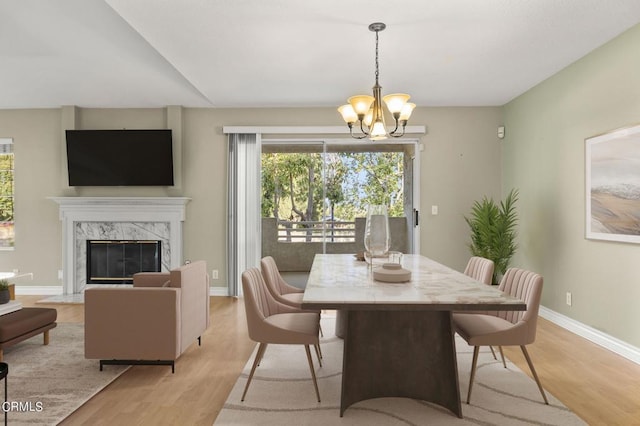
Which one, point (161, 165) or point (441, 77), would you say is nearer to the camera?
point (441, 77)

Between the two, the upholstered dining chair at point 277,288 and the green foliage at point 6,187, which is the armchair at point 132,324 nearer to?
the upholstered dining chair at point 277,288

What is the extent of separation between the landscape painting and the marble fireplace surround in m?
4.57

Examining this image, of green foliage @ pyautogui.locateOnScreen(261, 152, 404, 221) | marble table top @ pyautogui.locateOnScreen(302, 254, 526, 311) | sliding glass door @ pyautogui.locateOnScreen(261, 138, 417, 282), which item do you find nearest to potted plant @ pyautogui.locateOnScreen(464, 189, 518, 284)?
sliding glass door @ pyautogui.locateOnScreen(261, 138, 417, 282)

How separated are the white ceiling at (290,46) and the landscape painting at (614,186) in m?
0.84

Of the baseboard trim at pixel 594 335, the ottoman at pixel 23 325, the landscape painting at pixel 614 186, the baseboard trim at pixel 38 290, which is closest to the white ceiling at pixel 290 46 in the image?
the landscape painting at pixel 614 186

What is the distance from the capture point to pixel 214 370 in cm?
291

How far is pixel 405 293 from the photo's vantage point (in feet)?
6.09

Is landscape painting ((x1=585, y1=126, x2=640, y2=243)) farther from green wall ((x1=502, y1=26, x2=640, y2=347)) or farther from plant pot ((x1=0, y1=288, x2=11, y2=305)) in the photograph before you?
plant pot ((x1=0, y1=288, x2=11, y2=305))

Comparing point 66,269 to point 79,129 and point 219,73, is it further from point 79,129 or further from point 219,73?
point 219,73

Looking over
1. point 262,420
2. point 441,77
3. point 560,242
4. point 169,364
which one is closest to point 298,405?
point 262,420

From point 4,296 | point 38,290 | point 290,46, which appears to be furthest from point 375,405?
point 38,290

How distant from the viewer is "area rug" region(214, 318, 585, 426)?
7.04ft

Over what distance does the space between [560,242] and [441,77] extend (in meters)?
2.05

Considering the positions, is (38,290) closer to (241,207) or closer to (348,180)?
(241,207)
